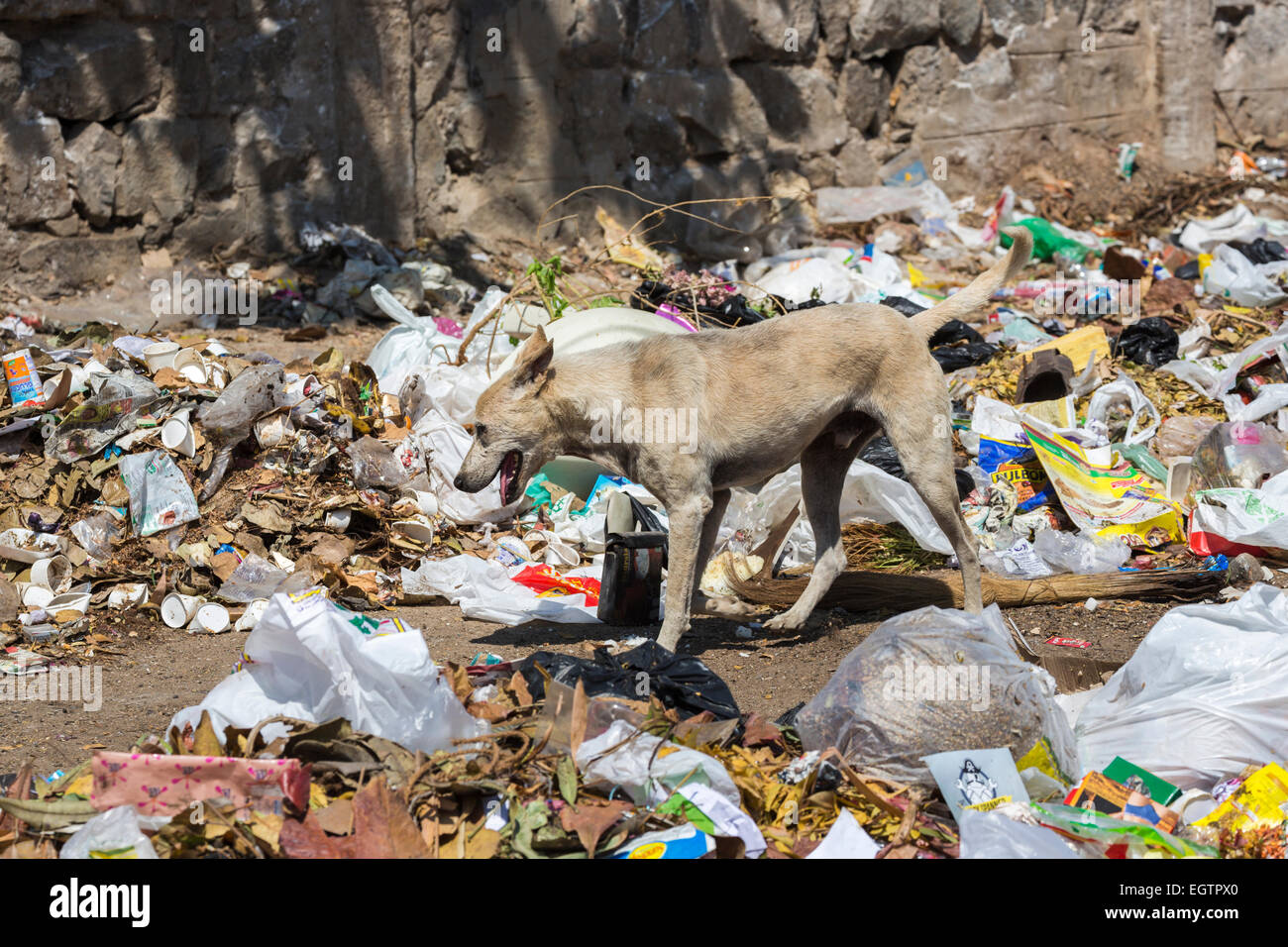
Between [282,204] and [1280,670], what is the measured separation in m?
7.37

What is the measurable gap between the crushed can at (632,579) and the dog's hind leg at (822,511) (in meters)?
0.50

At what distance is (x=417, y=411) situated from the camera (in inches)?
245

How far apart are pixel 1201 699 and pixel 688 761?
58.0 inches

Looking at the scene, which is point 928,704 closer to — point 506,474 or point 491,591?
point 506,474

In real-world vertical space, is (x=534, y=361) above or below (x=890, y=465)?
above

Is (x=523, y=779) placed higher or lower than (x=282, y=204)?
lower

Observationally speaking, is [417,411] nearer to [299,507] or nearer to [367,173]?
[299,507]

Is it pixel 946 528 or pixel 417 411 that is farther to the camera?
pixel 417 411

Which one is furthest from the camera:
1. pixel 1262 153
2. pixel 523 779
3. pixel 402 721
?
pixel 1262 153

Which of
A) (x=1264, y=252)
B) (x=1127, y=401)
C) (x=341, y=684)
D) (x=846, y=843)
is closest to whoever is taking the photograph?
(x=846, y=843)

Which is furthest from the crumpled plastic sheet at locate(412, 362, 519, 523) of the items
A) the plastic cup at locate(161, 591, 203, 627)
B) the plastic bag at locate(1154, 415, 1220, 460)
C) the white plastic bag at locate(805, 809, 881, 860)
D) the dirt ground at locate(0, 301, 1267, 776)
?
the plastic bag at locate(1154, 415, 1220, 460)

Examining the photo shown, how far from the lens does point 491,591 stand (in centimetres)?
495

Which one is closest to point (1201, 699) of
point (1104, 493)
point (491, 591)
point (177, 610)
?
point (1104, 493)
